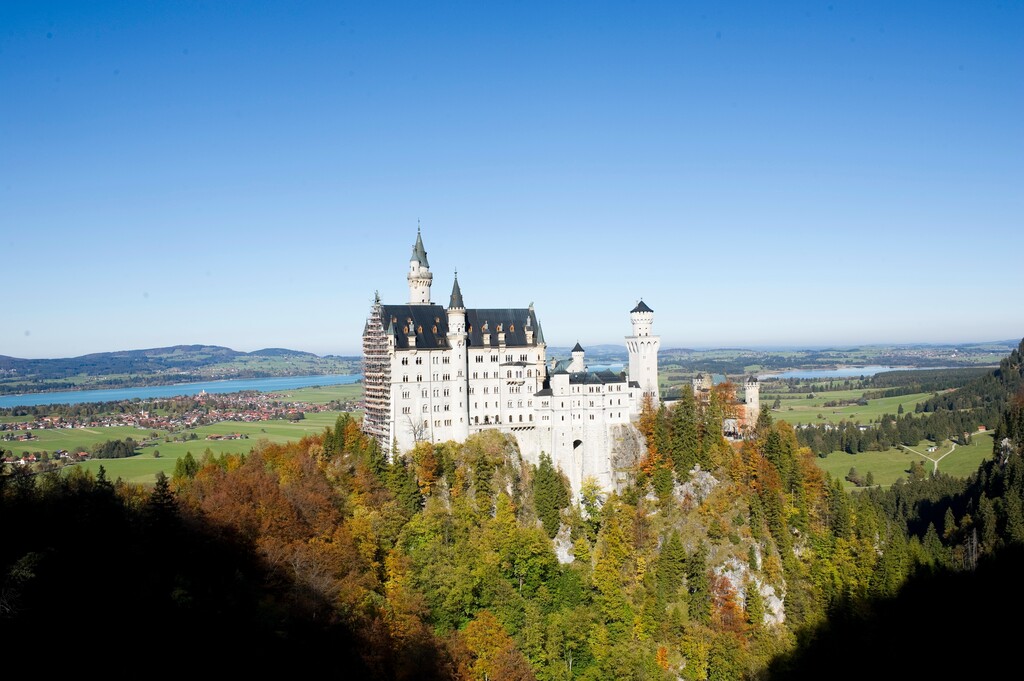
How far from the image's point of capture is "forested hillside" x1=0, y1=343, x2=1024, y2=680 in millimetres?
49188

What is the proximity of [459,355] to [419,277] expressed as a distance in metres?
14.7

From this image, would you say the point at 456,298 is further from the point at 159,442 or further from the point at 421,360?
the point at 159,442

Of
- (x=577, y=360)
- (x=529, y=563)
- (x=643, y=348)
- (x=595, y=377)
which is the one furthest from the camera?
(x=577, y=360)

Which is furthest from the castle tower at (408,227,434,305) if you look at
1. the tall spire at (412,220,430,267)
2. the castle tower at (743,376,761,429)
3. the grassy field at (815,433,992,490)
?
the grassy field at (815,433,992,490)

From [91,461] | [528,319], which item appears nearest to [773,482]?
[528,319]

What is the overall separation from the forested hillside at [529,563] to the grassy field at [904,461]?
51.9m

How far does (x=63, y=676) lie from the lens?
125 feet

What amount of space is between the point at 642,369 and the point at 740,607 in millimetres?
26199

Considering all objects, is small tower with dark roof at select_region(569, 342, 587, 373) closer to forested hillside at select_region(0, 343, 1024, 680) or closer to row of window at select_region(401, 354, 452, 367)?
forested hillside at select_region(0, 343, 1024, 680)

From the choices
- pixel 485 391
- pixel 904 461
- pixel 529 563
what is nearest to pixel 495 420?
pixel 485 391

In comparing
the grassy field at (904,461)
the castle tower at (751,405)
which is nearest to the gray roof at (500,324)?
the castle tower at (751,405)

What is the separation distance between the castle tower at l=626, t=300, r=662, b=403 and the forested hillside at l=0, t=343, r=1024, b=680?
4.98 meters

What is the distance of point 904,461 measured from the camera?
15438 cm

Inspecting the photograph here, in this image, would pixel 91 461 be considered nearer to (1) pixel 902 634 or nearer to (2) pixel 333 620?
(2) pixel 333 620
